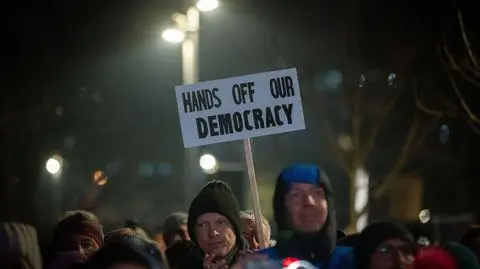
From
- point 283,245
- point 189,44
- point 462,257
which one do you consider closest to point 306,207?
point 283,245

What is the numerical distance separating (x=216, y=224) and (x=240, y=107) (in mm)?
967

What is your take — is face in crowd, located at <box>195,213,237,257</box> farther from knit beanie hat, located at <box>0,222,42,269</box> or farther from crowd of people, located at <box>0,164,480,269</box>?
knit beanie hat, located at <box>0,222,42,269</box>

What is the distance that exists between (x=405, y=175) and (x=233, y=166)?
17074 mm

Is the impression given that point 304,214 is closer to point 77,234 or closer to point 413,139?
point 77,234

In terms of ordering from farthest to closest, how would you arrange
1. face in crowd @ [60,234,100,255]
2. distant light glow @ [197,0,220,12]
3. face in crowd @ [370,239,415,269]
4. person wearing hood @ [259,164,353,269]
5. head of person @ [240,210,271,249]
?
1. distant light glow @ [197,0,220,12]
2. head of person @ [240,210,271,249]
3. face in crowd @ [60,234,100,255]
4. person wearing hood @ [259,164,353,269]
5. face in crowd @ [370,239,415,269]

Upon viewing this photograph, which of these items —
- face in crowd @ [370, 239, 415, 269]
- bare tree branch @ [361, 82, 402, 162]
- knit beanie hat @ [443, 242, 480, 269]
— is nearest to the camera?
face in crowd @ [370, 239, 415, 269]

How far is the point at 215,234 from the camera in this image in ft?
17.0

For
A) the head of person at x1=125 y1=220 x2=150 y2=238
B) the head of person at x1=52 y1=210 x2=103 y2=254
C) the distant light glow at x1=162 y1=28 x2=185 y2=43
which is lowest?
the head of person at x1=125 y1=220 x2=150 y2=238

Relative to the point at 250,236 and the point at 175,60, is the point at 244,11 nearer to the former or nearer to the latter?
the point at 175,60

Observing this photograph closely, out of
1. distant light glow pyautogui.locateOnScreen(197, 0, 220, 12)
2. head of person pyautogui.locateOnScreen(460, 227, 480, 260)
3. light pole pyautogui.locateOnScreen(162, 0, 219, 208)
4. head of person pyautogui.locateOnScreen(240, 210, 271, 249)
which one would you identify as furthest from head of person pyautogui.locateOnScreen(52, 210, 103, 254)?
distant light glow pyautogui.locateOnScreen(197, 0, 220, 12)

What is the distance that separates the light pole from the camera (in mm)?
12156

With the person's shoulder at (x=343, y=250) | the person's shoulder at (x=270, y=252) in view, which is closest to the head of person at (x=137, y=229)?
the person's shoulder at (x=270, y=252)

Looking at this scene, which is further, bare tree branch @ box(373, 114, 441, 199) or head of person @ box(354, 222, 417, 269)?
bare tree branch @ box(373, 114, 441, 199)

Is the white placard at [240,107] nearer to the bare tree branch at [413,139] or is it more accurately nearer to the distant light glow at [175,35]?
the distant light glow at [175,35]
